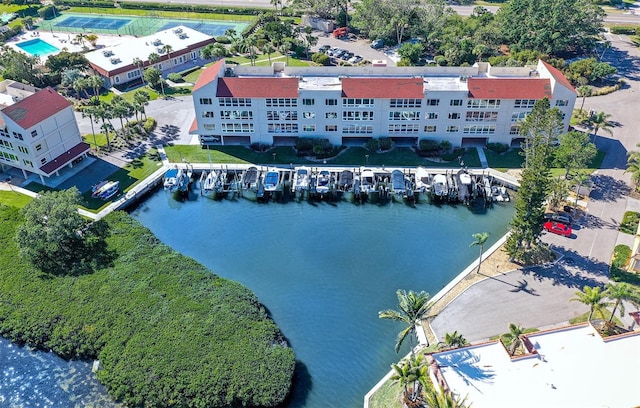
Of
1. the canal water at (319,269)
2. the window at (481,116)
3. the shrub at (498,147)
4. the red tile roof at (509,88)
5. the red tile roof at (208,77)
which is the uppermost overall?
the red tile roof at (208,77)

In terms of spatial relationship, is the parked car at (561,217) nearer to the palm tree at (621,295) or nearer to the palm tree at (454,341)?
the palm tree at (621,295)

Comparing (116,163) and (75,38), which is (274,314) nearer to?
(116,163)

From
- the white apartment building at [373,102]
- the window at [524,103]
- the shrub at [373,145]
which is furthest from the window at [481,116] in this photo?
the shrub at [373,145]

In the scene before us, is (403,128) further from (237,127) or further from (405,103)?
(237,127)

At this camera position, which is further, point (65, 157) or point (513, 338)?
point (65, 157)

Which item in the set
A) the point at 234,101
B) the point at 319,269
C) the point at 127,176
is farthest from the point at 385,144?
the point at 127,176

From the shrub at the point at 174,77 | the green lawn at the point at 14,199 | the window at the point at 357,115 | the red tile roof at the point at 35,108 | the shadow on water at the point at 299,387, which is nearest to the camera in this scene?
the shadow on water at the point at 299,387
